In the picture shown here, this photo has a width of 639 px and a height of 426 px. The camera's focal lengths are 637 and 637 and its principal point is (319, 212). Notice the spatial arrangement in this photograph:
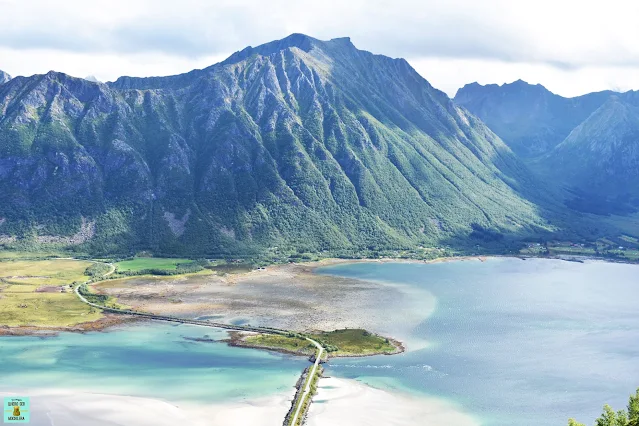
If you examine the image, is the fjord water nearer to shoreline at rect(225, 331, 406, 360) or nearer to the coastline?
shoreline at rect(225, 331, 406, 360)

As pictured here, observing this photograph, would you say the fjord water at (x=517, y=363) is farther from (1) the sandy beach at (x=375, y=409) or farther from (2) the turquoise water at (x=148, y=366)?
(2) the turquoise water at (x=148, y=366)

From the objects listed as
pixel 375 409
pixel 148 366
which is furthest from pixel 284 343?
pixel 375 409

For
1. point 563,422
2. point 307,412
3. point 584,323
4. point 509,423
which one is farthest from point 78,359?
point 584,323

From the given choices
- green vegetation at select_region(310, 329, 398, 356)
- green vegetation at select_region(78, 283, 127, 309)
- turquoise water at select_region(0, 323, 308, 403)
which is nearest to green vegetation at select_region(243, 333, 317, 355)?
green vegetation at select_region(310, 329, 398, 356)

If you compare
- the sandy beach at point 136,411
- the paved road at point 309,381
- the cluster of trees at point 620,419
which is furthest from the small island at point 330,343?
the cluster of trees at point 620,419

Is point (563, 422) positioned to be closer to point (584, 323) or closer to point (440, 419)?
point (440, 419)

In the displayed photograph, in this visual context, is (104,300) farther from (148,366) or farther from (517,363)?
(517,363)
